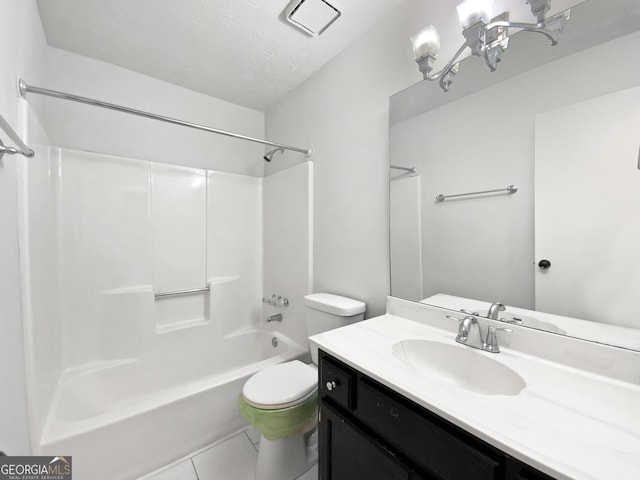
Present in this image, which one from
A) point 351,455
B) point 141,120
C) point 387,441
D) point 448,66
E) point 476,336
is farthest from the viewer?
point 141,120

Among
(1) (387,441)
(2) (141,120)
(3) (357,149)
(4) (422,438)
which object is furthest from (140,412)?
(2) (141,120)

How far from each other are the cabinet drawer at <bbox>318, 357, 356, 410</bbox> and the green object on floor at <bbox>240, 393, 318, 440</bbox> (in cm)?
35

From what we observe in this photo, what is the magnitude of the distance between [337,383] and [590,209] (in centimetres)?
102

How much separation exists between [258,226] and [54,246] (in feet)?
4.56

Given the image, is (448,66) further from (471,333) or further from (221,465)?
(221,465)

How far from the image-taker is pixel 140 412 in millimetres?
1250

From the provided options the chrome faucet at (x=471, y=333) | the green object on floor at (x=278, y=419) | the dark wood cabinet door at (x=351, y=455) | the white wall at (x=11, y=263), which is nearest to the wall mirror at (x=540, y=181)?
the chrome faucet at (x=471, y=333)

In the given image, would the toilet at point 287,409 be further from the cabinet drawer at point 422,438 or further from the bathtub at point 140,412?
the cabinet drawer at point 422,438

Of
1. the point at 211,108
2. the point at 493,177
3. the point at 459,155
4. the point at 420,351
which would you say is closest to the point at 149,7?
the point at 211,108

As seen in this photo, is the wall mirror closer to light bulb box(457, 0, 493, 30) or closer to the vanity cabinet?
light bulb box(457, 0, 493, 30)

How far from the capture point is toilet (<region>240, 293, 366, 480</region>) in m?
1.18

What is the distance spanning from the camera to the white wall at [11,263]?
34.0 inches

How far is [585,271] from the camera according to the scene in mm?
823

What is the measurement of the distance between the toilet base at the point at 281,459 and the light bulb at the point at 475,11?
201 cm
